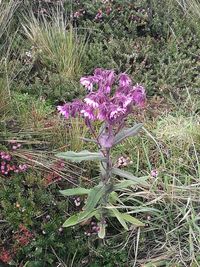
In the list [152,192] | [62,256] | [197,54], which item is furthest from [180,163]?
[197,54]

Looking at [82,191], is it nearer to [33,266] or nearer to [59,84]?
[33,266]

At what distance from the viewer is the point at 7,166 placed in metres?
3.17

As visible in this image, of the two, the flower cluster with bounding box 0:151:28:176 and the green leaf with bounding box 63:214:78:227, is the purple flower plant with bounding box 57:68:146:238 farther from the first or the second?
the flower cluster with bounding box 0:151:28:176

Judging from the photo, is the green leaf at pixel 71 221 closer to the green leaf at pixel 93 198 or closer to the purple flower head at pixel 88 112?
the green leaf at pixel 93 198

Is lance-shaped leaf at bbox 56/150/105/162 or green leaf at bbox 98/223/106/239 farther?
green leaf at bbox 98/223/106/239

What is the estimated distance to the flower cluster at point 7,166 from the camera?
3.16 meters

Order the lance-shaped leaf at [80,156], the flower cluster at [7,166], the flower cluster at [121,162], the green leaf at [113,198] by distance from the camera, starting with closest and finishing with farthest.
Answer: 1. the lance-shaped leaf at [80,156]
2. the green leaf at [113,198]
3. the flower cluster at [7,166]
4. the flower cluster at [121,162]

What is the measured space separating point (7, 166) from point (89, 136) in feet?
2.22

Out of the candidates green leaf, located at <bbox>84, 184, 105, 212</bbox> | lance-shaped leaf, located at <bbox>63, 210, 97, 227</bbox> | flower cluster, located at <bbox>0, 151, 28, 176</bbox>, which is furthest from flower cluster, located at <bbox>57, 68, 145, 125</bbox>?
flower cluster, located at <bbox>0, 151, 28, 176</bbox>

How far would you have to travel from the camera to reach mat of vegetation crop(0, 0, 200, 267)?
3.00m

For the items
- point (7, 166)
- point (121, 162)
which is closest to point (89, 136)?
point (121, 162)

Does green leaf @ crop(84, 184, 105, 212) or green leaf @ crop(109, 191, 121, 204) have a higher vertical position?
green leaf @ crop(84, 184, 105, 212)

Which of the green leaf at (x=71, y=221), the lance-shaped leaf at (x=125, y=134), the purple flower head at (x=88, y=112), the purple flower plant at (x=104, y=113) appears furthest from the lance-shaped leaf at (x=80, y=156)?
the green leaf at (x=71, y=221)

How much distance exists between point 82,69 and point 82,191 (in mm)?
1850
